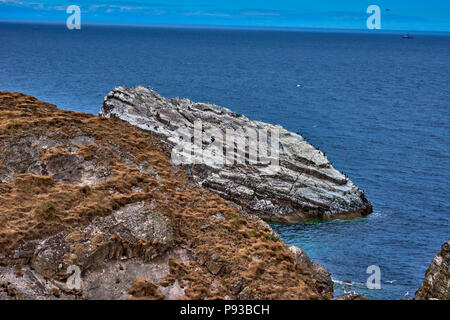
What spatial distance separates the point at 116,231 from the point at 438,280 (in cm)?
2076

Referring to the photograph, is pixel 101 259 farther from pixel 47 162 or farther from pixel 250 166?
pixel 250 166

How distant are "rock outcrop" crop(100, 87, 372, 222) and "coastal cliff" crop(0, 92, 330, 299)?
22.3 m

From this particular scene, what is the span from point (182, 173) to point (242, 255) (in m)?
10.0

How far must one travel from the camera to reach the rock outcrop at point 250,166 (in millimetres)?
58125

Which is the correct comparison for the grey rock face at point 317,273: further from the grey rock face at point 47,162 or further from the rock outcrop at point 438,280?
the grey rock face at point 47,162

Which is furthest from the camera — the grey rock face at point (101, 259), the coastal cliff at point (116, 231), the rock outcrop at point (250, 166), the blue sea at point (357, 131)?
the rock outcrop at point (250, 166)

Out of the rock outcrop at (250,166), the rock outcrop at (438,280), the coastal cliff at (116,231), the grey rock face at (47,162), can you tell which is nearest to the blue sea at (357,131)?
the rock outcrop at (250,166)

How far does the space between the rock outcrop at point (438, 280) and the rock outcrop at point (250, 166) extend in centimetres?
2785

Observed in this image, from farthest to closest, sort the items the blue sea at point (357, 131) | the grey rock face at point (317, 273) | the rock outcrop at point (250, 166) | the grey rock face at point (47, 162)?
the rock outcrop at point (250, 166) < the blue sea at point (357, 131) < the grey rock face at point (47, 162) < the grey rock face at point (317, 273)

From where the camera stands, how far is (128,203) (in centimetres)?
2936

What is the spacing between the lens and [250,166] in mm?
61312
